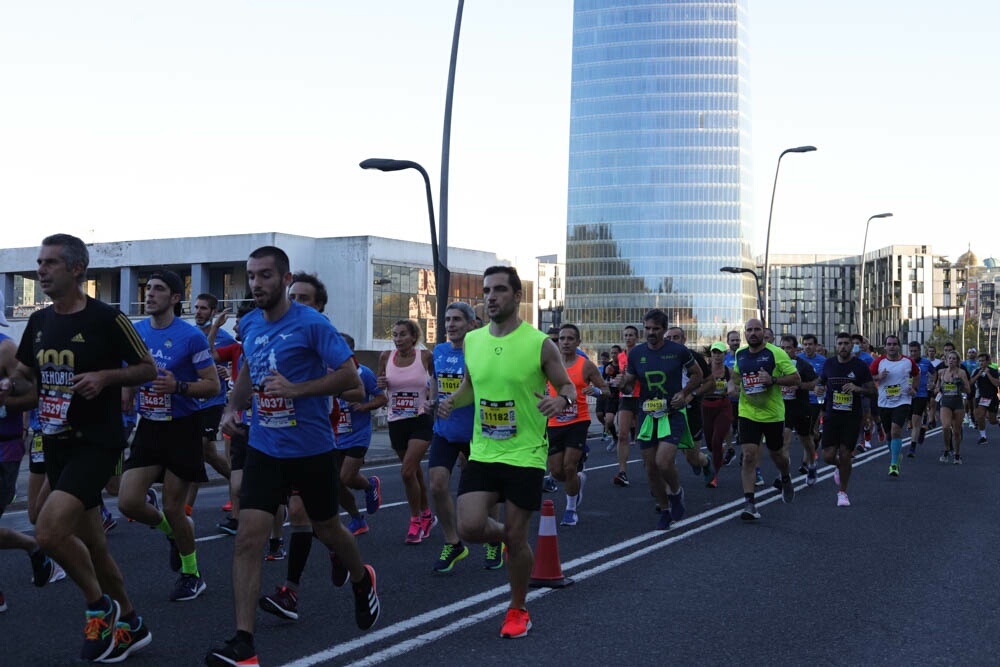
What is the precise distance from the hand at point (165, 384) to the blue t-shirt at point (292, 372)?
1320 mm

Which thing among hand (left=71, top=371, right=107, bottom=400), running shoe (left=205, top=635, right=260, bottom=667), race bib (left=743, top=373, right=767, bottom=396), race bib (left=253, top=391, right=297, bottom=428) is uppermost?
hand (left=71, top=371, right=107, bottom=400)

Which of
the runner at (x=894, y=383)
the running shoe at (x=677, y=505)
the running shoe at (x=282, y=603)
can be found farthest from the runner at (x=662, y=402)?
the runner at (x=894, y=383)

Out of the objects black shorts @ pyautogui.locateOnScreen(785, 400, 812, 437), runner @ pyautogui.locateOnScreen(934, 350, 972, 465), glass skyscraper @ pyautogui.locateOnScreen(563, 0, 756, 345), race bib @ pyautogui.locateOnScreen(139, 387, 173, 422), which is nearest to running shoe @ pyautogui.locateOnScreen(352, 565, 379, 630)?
race bib @ pyautogui.locateOnScreen(139, 387, 173, 422)

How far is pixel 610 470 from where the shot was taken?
17297 millimetres

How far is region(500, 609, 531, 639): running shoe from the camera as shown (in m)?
6.05

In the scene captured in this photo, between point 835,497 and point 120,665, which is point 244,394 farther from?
point 835,497

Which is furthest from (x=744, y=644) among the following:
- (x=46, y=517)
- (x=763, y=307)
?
(x=763, y=307)

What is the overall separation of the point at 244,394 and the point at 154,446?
1491 mm

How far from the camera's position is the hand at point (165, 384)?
6.74 metres

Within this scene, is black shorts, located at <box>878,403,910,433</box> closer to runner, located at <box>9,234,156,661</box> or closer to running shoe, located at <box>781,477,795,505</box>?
running shoe, located at <box>781,477,795,505</box>

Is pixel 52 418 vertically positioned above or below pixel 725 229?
below

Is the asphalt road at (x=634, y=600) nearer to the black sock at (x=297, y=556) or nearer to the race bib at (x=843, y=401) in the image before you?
the black sock at (x=297, y=556)

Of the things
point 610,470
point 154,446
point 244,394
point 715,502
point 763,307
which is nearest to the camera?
point 244,394

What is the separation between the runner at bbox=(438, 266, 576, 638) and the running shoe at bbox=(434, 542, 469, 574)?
184 cm
